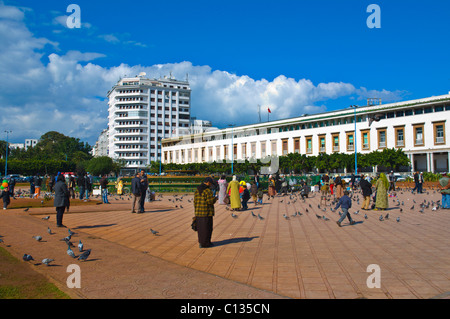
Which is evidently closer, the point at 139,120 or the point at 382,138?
the point at 382,138

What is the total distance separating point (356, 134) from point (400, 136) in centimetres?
600

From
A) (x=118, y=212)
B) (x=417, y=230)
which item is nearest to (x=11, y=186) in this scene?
(x=118, y=212)

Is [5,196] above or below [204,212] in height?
above

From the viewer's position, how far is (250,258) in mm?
7785

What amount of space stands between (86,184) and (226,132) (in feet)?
184

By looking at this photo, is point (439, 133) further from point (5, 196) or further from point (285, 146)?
point (5, 196)

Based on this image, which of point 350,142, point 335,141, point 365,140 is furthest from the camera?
point 335,141

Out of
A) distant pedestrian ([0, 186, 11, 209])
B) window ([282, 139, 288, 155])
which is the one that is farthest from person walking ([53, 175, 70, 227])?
window ([282, 139, 288, 155])

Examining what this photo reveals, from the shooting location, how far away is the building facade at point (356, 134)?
47.1 metres

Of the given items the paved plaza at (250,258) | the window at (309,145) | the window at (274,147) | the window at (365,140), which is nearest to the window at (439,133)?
the window at (365,140)

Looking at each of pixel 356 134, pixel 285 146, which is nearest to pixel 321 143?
pixel 356 134

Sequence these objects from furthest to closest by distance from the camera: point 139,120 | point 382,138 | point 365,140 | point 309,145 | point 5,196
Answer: point 139,120 < point 309,145 < point 365,140 < point 382,138 < point 5,196

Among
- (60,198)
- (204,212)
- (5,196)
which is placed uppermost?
(60,198)
